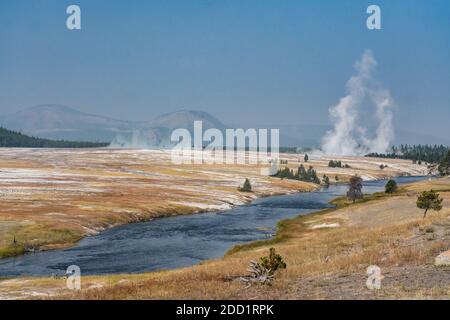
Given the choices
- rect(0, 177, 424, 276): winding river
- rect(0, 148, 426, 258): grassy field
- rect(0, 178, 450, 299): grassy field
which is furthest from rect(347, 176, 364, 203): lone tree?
rect(0, 178, 450, 299): grassy field

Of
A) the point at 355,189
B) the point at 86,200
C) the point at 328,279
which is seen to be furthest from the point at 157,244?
the point at 355,189

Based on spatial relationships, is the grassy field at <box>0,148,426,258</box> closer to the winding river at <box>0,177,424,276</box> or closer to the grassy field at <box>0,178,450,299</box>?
the winding river at <box>0,177,424,276</box>

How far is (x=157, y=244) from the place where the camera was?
79188 millimetres

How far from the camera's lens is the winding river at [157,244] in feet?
208

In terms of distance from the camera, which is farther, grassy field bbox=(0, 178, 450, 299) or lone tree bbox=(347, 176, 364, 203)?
lone tree bbox=(347, 176, 364, 203)

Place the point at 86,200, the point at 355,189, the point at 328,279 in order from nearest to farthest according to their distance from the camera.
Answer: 1. the point at 328,279
2. the point at 86,200
3. the point at 355,189

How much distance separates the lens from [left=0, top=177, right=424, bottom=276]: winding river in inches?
2498

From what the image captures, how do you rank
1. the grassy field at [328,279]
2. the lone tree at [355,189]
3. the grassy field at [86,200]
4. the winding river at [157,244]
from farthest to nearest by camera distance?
1. the lone tree at [355,189]
2. the grassy field at [86,200]
3. the winding river at [157,244]
4. the grassy field at [328,279]

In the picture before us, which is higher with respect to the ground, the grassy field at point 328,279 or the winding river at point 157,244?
the grassy field at point 328,279

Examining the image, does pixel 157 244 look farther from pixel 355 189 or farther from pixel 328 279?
pixel 355 189

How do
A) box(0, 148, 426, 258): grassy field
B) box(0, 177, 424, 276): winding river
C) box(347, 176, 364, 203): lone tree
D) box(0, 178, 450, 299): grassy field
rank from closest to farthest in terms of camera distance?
box(0, 178, 450, 299): grassy field → box(0, 177, 424, 276): winding river → box(0, 148, 426, 258): grassy field → box(347, 176, 364, 203): lone tree

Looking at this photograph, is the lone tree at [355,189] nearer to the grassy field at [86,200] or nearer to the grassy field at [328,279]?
the grassy field at [86,200]

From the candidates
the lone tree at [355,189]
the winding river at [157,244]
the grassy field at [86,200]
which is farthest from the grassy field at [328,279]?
the lone tree at [355,189]
